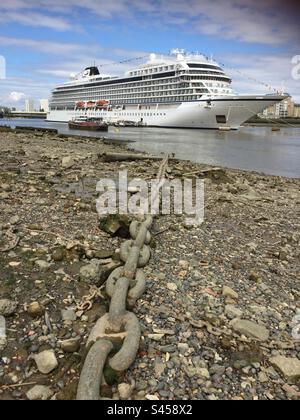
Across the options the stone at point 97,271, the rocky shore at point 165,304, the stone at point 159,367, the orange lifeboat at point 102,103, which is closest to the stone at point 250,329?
the rocky shore at point 165,304

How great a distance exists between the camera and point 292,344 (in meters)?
2.75

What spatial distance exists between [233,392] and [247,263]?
7.15 feet

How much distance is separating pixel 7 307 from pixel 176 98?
209ft

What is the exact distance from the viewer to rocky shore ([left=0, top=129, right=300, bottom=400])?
2.26 metres

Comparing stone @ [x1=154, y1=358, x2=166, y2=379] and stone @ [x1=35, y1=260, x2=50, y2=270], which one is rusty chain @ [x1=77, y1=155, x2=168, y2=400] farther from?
stone @ [x1=35, y1=260, x2=50, y2=270]

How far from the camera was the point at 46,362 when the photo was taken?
7.58ft

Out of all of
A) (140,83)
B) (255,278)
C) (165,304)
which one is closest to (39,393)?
(165,304)

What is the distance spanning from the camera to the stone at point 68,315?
2822 mm

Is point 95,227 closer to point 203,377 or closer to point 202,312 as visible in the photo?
point 202,312

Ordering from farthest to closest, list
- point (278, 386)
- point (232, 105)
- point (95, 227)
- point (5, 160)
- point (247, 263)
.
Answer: point (232, 105) → point (5, 160) → point (95, 227) → point (247, 263) → point (278, 386)

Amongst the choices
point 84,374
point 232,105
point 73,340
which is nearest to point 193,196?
point 73,340

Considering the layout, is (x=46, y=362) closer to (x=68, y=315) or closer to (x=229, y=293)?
(x=68, y=315)

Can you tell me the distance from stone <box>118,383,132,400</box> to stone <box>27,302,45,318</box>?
1019mm

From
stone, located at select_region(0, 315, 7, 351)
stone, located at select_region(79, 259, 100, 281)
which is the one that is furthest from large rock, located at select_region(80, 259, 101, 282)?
stone, located at select_region(0, 315, 7, 351)
